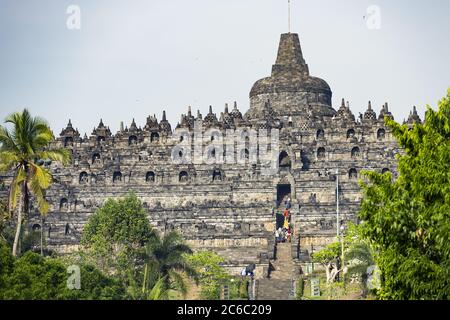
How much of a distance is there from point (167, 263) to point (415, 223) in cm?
2218

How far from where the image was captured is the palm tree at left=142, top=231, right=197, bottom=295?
47903 millimetres

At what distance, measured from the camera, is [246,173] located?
80.8 m

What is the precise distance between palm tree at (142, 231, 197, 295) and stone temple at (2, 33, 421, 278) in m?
14.8

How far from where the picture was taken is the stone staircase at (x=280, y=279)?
186 feet

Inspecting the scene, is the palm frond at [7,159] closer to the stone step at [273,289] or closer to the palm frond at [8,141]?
the palm frond at [8,141]

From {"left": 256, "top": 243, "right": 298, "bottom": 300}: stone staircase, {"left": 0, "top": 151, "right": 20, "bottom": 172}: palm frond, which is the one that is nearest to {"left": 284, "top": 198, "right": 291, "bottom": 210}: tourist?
{"left": 256, "top": 243, "right": 298, "bottom": 300}: stone staircase

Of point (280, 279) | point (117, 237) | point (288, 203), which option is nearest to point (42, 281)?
point (117, 237)

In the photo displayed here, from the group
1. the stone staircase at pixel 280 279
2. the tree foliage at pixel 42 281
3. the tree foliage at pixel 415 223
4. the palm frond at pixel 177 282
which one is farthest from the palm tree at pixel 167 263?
the tree foliage at pixel 415 223

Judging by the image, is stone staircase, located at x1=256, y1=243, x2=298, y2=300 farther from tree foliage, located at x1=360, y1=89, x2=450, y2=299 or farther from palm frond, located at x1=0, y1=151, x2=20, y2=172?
tree foliage, located at x1=360, y1=89, x2=450, y2=299

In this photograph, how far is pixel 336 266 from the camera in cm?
5744

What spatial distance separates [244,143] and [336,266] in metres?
27.5

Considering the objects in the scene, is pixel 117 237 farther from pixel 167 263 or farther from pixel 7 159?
pixel 7 159

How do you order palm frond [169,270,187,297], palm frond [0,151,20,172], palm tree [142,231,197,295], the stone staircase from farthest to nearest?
1. the stone staircase
2. palm tree [142,231,197,295]
3. palm frond [169,270,187,297]
4. palm frond [0,151,20,172]
